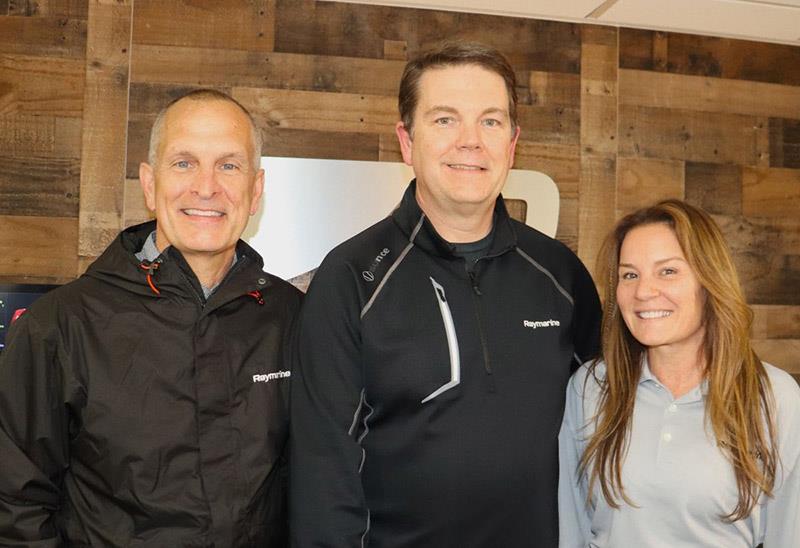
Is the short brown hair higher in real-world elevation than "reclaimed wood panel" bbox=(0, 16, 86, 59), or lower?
lower

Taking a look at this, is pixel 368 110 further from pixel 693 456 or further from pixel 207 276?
pixel 693 456

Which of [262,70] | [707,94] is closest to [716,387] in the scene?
[262,70]

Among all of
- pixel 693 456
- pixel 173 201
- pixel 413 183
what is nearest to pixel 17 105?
pixel 173 201

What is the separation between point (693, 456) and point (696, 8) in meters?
2.15

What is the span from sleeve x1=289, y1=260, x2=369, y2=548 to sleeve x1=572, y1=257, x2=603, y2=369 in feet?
1.87

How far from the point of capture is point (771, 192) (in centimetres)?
351

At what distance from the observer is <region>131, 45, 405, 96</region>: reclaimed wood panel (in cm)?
297

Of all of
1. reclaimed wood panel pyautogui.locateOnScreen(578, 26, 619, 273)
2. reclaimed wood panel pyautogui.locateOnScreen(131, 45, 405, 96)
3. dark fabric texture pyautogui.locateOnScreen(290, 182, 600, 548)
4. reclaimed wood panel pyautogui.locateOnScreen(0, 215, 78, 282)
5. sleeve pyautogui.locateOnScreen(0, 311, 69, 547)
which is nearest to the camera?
sleeve pyautogui.locateOnScreen(0, 311, 69, 547)

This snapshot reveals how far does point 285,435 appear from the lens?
162 centimetres

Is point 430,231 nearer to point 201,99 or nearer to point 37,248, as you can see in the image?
point 201,99

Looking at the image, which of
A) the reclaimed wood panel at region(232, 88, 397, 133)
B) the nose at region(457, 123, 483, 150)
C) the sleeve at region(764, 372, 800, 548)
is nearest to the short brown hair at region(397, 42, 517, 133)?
the nose at region(457, 123, 483, 150)

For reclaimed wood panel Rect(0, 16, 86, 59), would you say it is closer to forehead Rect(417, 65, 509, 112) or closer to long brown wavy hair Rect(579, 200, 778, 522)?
forehead Rect(417, 65, 509, 112)

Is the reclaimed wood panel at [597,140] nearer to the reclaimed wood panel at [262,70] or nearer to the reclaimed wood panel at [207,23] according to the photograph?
the reclaimed wood panel at [262,70]

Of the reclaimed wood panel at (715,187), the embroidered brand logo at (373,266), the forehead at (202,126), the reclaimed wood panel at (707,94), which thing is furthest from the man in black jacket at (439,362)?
the reclaimed wood panel at (715,187)
